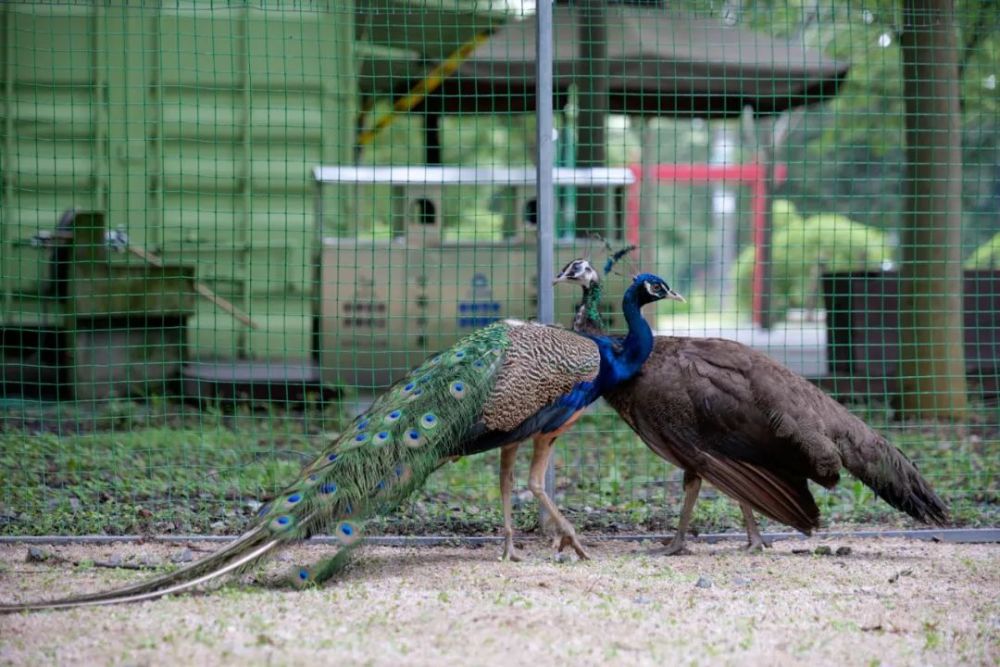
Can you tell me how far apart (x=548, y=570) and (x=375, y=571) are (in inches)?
33.7

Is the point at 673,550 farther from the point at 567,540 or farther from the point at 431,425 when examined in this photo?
the point at 431,425

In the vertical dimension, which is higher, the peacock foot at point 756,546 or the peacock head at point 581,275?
the peacock head at point 581,275

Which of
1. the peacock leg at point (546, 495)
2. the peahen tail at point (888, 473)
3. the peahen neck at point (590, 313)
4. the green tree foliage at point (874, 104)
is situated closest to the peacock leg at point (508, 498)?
the peacock leg at point (546, 495)

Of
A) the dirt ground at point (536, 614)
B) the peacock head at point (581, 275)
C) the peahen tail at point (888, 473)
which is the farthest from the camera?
the peacock head at point (581, 275)

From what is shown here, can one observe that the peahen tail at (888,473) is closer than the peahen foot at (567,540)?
No

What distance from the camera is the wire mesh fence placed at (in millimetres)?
8023

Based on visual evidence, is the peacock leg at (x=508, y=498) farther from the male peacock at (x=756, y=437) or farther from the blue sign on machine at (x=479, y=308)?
the blue sign on machine at (x=479, y=308)

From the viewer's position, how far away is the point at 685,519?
6.29 m

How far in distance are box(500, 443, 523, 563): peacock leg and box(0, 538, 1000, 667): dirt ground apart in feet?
0.48

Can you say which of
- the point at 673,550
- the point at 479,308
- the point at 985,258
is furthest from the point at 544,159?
the point at 985,258

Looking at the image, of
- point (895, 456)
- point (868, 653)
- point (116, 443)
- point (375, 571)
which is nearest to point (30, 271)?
point (116, 443)

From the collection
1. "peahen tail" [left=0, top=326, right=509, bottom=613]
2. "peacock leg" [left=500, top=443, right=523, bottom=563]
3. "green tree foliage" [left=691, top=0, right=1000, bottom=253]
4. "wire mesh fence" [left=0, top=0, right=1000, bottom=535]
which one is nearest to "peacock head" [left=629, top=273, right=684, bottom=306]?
"peahen tail" [left=0, top=326, right=509, bottom=613]

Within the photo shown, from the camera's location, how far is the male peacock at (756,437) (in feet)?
20.0

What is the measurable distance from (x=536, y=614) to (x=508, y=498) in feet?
4.75
